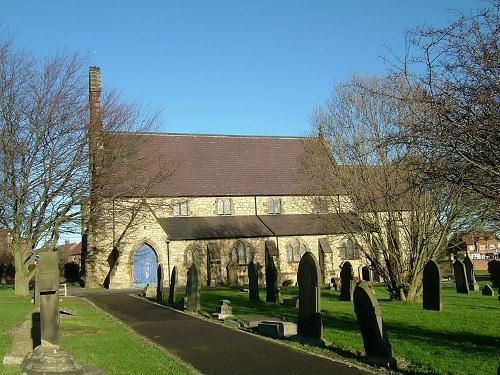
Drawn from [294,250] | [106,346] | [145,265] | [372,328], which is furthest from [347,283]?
[145,265]

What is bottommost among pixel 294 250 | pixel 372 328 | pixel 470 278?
pixel 372 328

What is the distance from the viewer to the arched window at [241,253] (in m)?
37.8

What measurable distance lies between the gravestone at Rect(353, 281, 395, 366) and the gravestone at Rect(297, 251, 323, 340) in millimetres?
1925

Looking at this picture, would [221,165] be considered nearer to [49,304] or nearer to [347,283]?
[347,283]

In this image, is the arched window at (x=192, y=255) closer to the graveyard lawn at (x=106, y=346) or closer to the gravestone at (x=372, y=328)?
the graveyard lawn at (x=106, y=346)

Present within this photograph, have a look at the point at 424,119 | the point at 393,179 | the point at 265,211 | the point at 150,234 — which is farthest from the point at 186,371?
the point at 265,211

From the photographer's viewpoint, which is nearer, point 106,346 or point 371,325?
point 371,325

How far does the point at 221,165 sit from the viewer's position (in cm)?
4288

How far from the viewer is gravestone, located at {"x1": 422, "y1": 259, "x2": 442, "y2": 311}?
17.7 m

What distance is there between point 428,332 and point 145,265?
2646 cm

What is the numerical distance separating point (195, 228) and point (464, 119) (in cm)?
3247

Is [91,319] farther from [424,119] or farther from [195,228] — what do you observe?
[195,228]

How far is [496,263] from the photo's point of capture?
92.0 feet

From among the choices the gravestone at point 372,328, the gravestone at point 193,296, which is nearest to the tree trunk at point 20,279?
the gravestone at point 193,296
